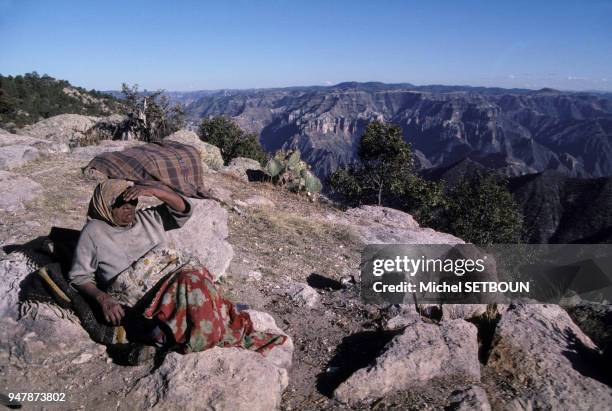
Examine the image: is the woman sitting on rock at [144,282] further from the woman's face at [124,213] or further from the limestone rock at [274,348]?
the limestone rock at [274,348]

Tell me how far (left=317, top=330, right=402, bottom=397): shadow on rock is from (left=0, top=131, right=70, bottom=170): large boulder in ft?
29.7

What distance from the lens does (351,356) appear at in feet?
13.1

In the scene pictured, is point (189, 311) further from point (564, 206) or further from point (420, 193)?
point (564, 206)

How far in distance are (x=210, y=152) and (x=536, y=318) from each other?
13.5m

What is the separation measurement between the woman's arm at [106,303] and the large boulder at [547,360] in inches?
126

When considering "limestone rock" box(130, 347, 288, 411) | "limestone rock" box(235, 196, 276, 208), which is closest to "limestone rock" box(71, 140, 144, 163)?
"limestone rock" box(235, 196, 276, 208)

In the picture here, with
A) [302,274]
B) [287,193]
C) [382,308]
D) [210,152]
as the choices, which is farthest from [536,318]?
[210,152]

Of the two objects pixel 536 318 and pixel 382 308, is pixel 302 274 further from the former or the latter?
pixel 536 318

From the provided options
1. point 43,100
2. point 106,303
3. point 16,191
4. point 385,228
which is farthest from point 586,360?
point 43,100

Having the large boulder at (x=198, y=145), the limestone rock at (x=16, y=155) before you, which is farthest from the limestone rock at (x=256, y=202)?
the limestone rock at (x=16, y=155)

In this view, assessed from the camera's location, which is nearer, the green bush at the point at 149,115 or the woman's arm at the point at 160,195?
the woman's arm at the point at 160,195

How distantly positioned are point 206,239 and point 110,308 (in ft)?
6.87

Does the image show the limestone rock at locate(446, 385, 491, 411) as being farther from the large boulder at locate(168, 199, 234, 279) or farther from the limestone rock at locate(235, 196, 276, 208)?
the limestone rock at locate(235, 196, 276, 208)

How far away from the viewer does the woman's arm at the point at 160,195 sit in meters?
3.12
